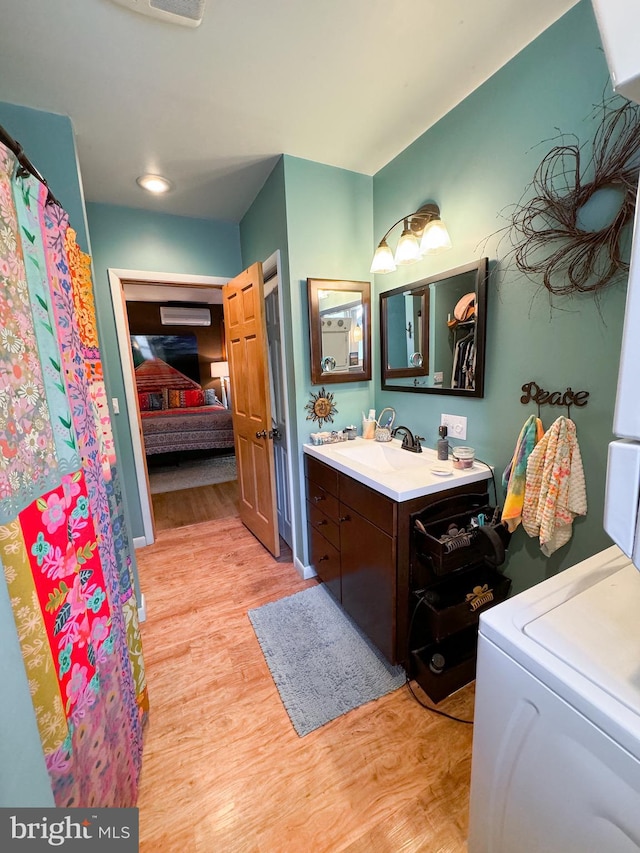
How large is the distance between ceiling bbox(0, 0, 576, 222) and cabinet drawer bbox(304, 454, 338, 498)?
1.71m

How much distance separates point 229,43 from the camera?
47.4 inches

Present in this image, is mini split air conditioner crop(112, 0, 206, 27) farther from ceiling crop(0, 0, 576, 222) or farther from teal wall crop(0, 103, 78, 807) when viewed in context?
→ teal wall crop(0, 103, 78, 807)

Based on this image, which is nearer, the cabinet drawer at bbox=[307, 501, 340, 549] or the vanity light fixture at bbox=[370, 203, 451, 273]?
the vanity light fixture at bbox=[370, 203, 451, 273]

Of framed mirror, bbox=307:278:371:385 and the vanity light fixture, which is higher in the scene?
the vanity light fixture

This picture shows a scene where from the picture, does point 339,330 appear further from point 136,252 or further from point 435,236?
point 136,252

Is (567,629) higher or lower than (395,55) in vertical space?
lower

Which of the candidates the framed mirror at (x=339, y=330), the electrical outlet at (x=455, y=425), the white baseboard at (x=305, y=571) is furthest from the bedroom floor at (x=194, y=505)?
the electrical outlet at (x=455, y=425)

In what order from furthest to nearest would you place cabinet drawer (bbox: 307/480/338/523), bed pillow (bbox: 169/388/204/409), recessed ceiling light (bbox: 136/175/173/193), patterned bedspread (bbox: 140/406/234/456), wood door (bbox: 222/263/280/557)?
bed pillow (bbox: 169/388/204/409) → patterned bedspread (bbox: 140/406/234/456) → wood door (bbox: 222/263/280/557) → recessed ceiling light (bbox: 136/175/173/193) → cabinet drawer (bbox: 307/480/338/523)

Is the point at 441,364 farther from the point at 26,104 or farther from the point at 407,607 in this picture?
the point at 26,104

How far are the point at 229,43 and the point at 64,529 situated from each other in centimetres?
171

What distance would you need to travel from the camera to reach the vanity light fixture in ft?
5.18

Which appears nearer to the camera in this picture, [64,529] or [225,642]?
[64,529]

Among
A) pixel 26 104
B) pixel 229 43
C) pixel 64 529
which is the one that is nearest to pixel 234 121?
pixel 229 43

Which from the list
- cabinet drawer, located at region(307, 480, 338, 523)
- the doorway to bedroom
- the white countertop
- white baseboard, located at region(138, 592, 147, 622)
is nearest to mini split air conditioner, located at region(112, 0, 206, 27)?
the white countertop
